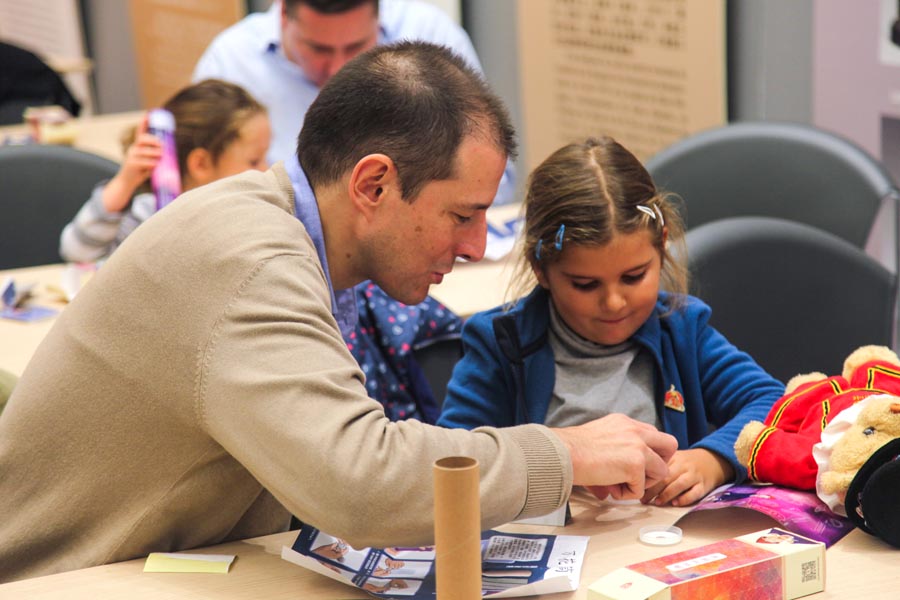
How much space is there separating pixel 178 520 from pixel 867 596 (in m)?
0.76

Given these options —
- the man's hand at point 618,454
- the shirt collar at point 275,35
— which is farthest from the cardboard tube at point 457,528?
the shirt collar at point 275,35

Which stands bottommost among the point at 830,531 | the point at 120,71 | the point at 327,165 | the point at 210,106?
the point at 120,71

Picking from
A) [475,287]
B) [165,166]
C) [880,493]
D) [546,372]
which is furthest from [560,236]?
[165,166]

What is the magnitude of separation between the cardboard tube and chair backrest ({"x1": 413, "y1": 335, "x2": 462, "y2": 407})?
1.29m

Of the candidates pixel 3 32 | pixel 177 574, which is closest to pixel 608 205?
pixel 177 574

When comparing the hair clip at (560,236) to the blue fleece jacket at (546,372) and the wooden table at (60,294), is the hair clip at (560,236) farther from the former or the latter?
the wooden table at (60,294)

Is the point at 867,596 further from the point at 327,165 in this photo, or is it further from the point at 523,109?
the point at 523,109

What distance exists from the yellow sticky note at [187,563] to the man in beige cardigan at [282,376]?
0.04 m

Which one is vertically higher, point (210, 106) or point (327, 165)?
point (327, 165)

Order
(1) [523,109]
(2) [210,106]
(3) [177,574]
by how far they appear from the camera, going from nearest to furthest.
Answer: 1. (3) [177,574]
2. (2) [210,106]
3. (1) [523,109]

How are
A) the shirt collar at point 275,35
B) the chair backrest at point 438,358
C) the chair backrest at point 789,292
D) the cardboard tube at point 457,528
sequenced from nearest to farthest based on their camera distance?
the cardboard tube at point 457,528 → the chair backrest at point 789,292 → the chair backrest at point 438,358 → the shirt collar at point 275,35

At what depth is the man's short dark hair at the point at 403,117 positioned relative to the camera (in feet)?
4.38

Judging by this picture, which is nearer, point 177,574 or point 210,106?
point 177,574

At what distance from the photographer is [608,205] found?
1.62m
